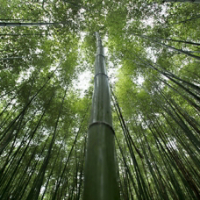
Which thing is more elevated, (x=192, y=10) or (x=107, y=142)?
(x=192, y=10)

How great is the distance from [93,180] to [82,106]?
4.88m

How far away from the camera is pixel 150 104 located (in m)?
5.42

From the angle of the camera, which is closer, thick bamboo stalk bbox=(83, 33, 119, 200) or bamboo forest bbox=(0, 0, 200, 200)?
thick bamboo stalk bbox=(83, 33, 119, 200)

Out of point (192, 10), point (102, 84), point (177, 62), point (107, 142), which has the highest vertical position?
point (177, 62)

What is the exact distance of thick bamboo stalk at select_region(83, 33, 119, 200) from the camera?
22.6 inches

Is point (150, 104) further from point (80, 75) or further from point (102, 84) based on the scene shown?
point (102, 84)

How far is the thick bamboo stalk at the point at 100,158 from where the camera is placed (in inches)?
22.6

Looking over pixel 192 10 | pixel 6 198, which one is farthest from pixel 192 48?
pixel 6 198

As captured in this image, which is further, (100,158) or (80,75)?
(80,75)

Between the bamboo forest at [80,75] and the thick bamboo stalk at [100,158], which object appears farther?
the bamboo forest at [80,75]

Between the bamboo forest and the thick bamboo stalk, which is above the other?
the bamboo forest

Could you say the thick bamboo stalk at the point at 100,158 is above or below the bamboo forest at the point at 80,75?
below

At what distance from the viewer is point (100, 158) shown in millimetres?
672

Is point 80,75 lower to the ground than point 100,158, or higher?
higher
